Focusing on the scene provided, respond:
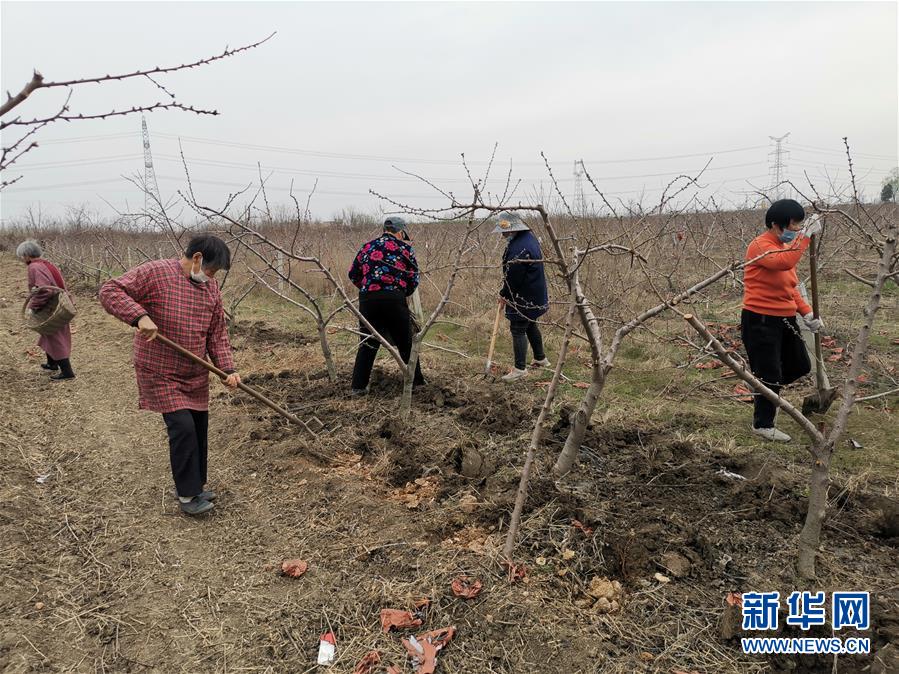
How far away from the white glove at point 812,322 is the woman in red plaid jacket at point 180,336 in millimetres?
3997

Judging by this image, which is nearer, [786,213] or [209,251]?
[209,251]

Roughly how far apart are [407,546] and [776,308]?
292 centimetres

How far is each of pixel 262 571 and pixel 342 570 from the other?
0.43m

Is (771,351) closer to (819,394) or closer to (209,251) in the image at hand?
(819,394)

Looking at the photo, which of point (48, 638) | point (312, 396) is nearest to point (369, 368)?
point (312, 396)

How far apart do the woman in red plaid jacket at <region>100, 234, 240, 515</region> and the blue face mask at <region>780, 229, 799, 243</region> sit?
3535 mm

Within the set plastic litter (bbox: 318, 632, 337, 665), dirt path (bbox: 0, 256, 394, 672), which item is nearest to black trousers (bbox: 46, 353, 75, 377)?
dirt path (bbox: 0, 256, 394, 672)

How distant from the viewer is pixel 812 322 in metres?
4.08

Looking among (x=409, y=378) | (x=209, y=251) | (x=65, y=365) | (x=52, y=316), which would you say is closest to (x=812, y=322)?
(x=409, y=378)

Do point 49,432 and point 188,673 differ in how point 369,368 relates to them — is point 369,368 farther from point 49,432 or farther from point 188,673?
point 188,673

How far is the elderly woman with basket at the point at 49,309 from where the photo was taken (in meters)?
5.75

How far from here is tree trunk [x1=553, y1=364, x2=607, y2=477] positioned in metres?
2.90

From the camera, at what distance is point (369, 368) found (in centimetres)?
511

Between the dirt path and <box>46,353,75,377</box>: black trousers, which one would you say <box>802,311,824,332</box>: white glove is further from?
<box>46,353,75,377</box>: black trousers
